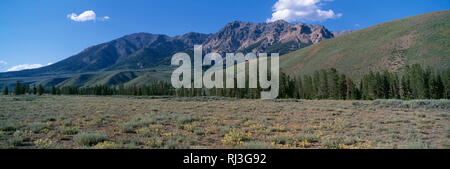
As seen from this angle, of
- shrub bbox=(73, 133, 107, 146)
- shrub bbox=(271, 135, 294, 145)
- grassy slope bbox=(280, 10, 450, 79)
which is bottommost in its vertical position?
shrub bbox=(271, 135, 294, 145)

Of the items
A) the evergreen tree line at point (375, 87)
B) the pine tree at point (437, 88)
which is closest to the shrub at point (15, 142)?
the evergreen tree line at point (375, 87)

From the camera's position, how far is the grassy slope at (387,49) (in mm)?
78188

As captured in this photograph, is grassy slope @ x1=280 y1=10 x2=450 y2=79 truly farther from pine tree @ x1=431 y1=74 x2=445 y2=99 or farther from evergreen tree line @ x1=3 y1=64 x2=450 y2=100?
pine tree @ x1=431 y1=74 x2=445 y2=99

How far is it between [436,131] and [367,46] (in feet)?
359

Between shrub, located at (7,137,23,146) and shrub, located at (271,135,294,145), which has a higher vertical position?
shrub, located at (7,137,23,146)

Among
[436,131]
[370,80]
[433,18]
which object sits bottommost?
[436,131]

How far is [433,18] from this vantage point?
10069 cm

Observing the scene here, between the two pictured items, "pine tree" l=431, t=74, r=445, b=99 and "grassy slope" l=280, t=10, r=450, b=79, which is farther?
"grassy slope" l=280, t=10, r=450, b=79

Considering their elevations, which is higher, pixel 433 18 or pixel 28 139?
pixel 433 18

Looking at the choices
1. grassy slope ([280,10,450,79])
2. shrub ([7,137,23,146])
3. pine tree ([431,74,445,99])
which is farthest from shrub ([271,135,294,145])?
grassy slope ([280,10,450,79])

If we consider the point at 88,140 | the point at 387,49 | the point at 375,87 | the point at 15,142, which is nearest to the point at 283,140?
the point at 88,140

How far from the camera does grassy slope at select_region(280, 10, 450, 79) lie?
257 feet
